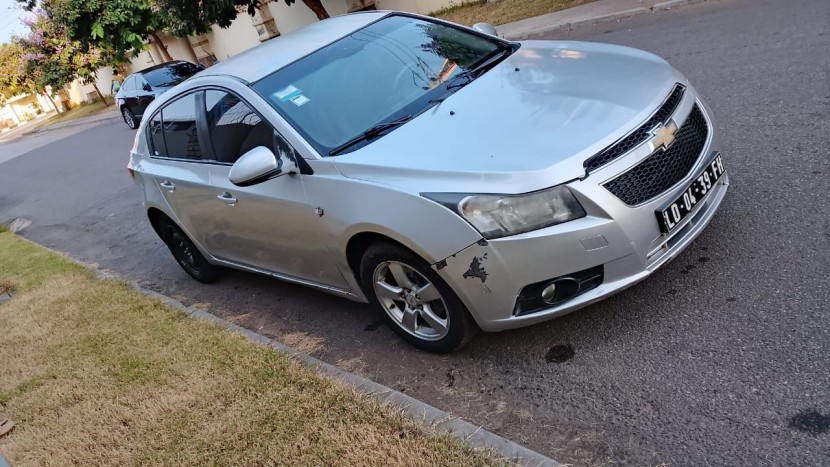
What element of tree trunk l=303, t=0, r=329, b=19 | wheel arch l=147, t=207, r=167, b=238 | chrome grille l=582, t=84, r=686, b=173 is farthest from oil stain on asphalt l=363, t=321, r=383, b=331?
tree trunk l=303, t=0, r=329, b=19

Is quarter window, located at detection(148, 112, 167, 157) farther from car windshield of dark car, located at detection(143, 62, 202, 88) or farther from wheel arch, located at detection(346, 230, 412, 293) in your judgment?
car windshield of dark car, located at detection(143, 62, 202, 88)

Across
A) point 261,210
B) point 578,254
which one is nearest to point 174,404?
point 261,210

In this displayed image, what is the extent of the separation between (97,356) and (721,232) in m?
4.32

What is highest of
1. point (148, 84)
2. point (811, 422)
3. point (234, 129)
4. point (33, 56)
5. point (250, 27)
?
point (33, 56)

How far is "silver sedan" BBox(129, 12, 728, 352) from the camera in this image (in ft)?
10.2

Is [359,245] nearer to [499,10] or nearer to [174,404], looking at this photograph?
[174,404]

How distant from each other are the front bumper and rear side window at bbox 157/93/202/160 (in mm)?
2537

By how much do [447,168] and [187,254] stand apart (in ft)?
12.4

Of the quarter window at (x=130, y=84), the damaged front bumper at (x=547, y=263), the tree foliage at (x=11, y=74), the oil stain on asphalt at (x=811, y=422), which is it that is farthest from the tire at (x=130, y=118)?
the tree foliage at (x=11, y=74)

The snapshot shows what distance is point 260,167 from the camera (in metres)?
3.75

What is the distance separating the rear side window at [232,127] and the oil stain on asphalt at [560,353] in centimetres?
196

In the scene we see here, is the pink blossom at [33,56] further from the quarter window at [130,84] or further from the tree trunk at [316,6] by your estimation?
the tree trunk at [316,6]

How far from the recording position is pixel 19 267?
834 centimetres

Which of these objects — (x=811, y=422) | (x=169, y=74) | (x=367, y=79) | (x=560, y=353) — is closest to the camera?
(x=811, y=422)
